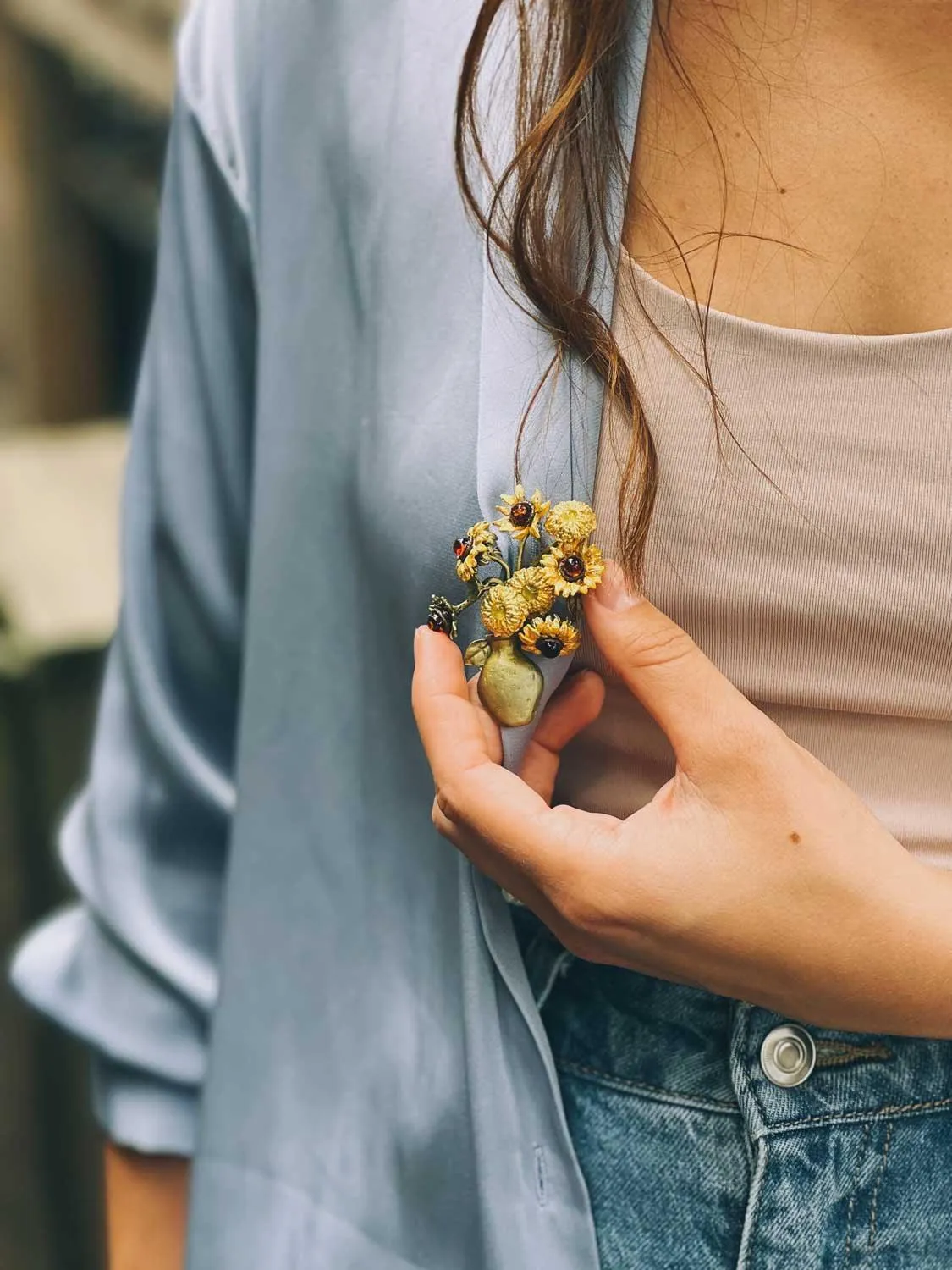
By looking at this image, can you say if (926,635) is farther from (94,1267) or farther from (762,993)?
(94,1267)

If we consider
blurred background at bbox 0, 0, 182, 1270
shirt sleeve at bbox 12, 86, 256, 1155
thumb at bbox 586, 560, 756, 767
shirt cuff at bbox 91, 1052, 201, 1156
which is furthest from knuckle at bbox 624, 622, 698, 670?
blurred background at bbox 0, 0, 182, 1270

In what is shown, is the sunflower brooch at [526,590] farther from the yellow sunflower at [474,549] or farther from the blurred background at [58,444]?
the blurred background at [58,444]

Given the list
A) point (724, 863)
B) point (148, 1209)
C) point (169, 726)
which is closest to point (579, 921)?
point (724, 863)

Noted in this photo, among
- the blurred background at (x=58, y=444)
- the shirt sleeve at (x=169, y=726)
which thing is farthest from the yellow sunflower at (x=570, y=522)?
the blurred background at (x=58, y=444)

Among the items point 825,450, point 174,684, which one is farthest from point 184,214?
point 825,450

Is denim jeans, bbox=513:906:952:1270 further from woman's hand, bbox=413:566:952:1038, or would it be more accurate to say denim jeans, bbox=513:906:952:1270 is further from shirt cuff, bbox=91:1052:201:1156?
shirt cuff, bbox=91:1052:201:1156
